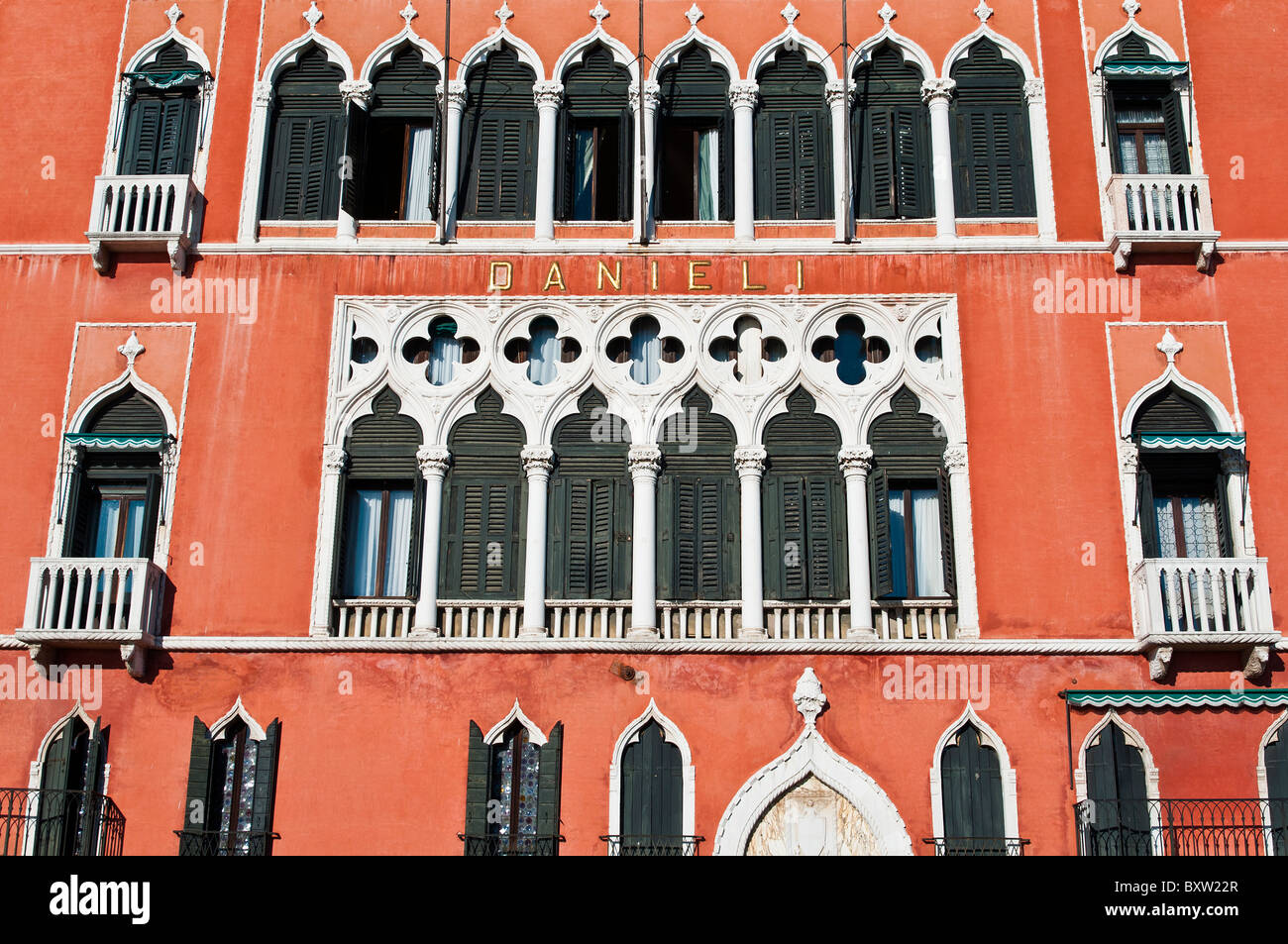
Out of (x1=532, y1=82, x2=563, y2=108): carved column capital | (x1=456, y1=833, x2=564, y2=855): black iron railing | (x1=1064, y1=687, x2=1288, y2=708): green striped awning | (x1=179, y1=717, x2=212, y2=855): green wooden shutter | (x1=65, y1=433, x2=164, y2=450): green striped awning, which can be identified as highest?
(x1=532, y1=82, x2=563, y2=108): carved column capital

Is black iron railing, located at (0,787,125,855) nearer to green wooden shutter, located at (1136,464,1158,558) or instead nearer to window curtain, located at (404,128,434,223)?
window curtain, located at (404,128,434,223)

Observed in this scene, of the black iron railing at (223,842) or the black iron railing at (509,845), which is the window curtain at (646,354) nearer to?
the black iron railing at (509,845)

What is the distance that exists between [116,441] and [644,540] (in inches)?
252

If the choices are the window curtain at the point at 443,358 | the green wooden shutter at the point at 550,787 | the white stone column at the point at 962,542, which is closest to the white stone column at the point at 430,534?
the window curtain at the point at 443,358

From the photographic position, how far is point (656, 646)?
18.5 meters

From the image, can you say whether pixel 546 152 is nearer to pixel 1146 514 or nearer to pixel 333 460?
pixel 333 460

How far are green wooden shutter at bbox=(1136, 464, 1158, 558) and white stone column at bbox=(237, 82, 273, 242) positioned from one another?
36.9 ft

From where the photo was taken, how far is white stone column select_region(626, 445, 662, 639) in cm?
1875

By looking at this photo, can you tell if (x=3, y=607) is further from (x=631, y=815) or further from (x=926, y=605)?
(x=926, y=605)

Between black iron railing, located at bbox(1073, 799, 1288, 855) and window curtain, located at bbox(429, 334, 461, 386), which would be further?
window curtain, located at bbox(429, 334, 461, 386)

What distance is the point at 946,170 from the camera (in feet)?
67.6

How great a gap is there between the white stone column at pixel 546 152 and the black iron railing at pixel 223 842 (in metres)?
7.94

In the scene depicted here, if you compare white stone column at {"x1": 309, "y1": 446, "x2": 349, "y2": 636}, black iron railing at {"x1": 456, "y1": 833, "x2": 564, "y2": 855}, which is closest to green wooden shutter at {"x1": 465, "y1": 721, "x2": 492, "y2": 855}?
black iron railing at {"x1": 456, "y1": 833, "x2": 564, "y2": 855}
